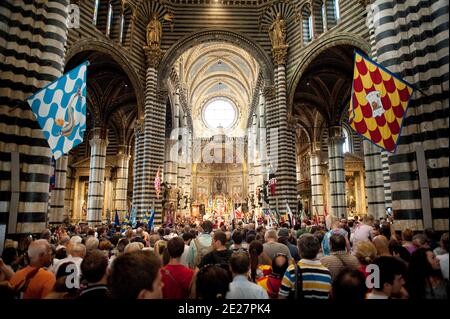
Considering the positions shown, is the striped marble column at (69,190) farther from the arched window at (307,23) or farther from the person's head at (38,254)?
the person's head at (38,254)

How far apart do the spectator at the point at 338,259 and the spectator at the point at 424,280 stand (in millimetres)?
990

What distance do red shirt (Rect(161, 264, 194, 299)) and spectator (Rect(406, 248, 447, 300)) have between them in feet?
7.72

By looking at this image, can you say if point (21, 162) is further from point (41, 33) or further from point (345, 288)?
point (345, 288)

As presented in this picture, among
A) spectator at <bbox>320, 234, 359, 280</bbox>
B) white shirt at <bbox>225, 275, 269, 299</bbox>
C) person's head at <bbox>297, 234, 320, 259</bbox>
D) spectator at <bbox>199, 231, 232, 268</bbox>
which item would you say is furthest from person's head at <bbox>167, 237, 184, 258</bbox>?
spectator at <bbox>320, 234, 359, 280</bbox>

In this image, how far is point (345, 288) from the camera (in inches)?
102

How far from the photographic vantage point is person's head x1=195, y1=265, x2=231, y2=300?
2688 mm

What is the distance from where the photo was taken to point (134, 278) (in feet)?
7.45

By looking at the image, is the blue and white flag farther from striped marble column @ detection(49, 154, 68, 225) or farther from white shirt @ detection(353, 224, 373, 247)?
striped marble column @ detection(49, 154, 68, 225)

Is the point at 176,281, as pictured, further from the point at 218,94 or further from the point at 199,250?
the point at 218,94

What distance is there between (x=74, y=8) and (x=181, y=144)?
20.6 meters

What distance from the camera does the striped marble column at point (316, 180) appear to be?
28.0m

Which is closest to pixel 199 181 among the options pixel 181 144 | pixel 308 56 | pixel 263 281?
pixel 181 144

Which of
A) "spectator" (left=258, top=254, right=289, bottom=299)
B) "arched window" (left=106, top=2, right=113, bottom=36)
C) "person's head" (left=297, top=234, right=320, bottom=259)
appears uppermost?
"arched window" (left=106, top=2, right=113, bottom=36)

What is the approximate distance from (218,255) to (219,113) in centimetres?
4502
